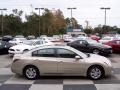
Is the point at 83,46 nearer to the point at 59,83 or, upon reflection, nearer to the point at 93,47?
the point at 93,47

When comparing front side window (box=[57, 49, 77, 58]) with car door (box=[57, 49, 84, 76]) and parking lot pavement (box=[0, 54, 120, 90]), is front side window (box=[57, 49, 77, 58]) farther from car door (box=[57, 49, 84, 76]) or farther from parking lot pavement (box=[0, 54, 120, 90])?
parking lot pavement (box=[0, 54, 120, 90])

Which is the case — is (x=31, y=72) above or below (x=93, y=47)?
below

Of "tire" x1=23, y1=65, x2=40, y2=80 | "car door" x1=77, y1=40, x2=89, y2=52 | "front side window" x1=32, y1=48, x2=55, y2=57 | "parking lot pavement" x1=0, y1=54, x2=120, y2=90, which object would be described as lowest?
"parking lot pavement" x1=0, y1=54, x2=120, y2=90

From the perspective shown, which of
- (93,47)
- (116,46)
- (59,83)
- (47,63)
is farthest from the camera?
(116,46)

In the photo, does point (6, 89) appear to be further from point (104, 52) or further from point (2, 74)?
point (104, 52)

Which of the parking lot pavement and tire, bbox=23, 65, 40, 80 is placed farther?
tire, bbox=23, 65, 40, 80

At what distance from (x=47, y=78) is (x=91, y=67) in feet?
6.42

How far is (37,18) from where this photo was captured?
92.5 meters

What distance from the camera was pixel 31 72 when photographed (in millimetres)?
13031

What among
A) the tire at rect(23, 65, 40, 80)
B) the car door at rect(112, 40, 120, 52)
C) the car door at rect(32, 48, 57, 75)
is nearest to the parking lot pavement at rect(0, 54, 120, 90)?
the tire at rect(23, 65, 40, 80)

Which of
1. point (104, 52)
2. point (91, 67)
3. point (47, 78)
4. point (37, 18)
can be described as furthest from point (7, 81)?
point (37, 18)

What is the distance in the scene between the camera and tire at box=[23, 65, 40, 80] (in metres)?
13.0

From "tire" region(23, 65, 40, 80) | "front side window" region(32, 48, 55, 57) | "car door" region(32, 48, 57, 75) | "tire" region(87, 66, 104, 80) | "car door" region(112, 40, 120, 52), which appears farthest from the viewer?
"car door" region(112, 40, 120, 52)

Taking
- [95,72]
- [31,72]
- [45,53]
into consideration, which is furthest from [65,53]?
[31,72]
